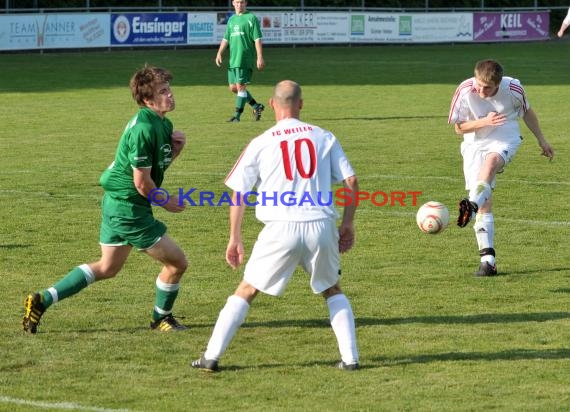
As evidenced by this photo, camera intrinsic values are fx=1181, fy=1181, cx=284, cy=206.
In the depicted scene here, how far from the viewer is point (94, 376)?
285 inches

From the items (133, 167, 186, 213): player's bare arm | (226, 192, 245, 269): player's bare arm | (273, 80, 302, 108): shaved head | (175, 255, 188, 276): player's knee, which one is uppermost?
(273, 80, 302, 108): shaved head

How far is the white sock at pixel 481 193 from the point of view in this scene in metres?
10.4

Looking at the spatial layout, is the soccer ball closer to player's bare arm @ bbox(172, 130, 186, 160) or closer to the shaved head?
player's bare arm @ bbox(172, 130, 186, 160)

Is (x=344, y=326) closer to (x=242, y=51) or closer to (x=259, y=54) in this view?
(x=259, y=54)

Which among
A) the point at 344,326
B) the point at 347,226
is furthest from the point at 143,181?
the point at 344,326

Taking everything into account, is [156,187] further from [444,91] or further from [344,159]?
[444,91]

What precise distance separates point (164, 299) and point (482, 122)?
3571 mm

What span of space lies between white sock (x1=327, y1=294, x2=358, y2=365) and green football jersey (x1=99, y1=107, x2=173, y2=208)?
1572 millimetres

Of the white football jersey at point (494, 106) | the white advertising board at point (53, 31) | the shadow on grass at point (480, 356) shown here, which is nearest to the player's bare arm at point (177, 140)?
the shadow on grass at point (480, 356)

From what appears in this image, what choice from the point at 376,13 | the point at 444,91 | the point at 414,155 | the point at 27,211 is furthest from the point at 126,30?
the point at 27,211

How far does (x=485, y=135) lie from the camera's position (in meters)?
10.7

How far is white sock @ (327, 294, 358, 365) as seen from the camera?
724cm

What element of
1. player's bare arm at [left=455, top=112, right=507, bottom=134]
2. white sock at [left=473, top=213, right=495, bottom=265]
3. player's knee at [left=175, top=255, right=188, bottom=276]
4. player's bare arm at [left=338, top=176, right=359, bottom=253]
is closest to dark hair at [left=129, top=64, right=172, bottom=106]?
player's knee at [left=175, top=255, right=188, bottom=276]

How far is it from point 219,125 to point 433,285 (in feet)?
39.3
